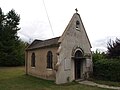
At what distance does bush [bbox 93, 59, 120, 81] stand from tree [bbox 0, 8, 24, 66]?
3050 cm

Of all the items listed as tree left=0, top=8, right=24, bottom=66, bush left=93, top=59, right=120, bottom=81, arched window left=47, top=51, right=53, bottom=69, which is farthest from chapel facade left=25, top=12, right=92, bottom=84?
tree left=0, top=8, right=24, bottom=66

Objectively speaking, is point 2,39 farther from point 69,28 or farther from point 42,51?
point 69,28

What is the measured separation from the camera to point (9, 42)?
4888 cm

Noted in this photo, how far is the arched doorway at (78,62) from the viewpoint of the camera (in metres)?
22.9

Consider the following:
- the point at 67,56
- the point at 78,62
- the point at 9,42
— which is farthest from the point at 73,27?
the point at 9,42

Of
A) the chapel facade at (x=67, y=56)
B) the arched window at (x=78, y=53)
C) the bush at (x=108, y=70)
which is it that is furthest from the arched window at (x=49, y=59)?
the bush at (x=108, y=70)

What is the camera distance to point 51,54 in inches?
875

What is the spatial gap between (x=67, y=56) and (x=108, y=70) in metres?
5.49

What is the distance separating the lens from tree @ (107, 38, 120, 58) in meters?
26.9

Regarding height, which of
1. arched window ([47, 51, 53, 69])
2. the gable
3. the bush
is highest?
the gable

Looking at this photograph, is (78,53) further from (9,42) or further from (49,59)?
(9,42)

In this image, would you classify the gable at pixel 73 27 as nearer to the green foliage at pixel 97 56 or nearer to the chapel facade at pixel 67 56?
the chapel facade at pixel 67 56

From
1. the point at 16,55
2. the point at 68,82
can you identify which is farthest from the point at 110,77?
the point at 16,55

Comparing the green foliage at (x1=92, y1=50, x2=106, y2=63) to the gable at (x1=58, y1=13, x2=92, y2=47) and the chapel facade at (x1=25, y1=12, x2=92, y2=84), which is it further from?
the gable at (x1=58, y1=13, x2=92, y2=47)
